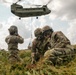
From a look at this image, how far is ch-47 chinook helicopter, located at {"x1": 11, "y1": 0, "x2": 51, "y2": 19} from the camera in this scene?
91.6ft

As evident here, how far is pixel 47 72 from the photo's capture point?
8.25 metres

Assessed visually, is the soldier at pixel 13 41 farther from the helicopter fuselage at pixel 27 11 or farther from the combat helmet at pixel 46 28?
the helicopter fuselage at pixel 27 11

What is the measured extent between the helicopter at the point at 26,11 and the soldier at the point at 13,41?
40.4 ft

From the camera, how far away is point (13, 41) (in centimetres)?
1504

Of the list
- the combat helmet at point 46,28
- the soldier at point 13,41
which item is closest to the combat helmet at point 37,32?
the combat helmet at point 46,28

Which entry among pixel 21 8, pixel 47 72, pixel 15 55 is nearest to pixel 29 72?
pixel 47 72

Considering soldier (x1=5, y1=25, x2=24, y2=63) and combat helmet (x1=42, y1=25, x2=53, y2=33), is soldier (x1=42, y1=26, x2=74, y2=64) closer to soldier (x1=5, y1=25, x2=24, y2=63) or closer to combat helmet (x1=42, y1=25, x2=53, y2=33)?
combat helmet (x1=42, y1=25, x2=53, y2=33)

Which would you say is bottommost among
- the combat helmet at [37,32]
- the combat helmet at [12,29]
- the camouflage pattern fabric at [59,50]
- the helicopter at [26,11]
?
the camouflage pattern fabric at [59,50]

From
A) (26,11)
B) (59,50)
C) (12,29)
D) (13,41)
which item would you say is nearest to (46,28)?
(12,29)

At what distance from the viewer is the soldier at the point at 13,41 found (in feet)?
48.9

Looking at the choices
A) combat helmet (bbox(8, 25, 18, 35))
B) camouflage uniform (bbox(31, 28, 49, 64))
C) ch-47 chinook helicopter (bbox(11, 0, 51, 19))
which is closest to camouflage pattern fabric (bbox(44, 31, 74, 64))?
camouflage uniform (bbox(31, 28, 49, 64))

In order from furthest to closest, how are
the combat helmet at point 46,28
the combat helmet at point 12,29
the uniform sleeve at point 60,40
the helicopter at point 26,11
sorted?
the helicopter at point 26,11 → the combat helmet at point 12,29 → the combat helmet at point 46,28 → the uniform sleeve at point 60,40

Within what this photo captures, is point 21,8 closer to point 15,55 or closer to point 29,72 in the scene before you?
point 15,55

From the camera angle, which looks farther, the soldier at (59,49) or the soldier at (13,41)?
the soldier at (13,41)
